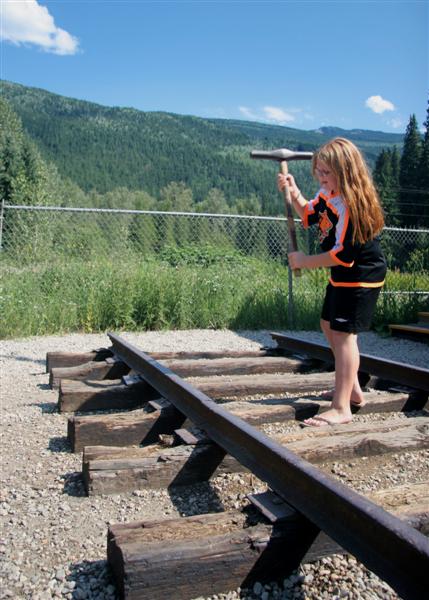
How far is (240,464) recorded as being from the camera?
2.66m

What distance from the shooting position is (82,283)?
7.98 meters

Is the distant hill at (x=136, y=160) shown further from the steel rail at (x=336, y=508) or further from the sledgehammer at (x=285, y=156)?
the steel rail at (x=336, y=508)

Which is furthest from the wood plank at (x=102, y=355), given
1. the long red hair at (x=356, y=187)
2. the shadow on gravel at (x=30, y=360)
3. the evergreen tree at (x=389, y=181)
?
the evergreen tree at (x=389, y=181)

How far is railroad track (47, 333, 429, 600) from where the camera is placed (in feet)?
5.56

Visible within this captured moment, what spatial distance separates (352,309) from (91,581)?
190cm

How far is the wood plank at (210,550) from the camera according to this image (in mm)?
1692

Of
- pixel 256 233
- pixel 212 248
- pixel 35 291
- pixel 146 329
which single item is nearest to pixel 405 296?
pixel 256 233

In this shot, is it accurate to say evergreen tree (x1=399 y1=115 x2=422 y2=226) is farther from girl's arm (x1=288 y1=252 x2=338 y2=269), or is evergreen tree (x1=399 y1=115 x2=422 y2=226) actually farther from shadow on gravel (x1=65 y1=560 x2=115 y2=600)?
shadow on gravel (x1=65 y1=560 x2=115 y2=600)

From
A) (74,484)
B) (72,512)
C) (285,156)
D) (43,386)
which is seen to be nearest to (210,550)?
(72,512)

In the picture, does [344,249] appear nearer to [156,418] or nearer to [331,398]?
[331,398]

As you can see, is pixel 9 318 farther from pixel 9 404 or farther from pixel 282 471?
pixel 282 471

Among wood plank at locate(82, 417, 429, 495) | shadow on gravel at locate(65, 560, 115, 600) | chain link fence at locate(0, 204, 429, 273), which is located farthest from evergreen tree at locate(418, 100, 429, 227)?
shadow on gravel at locate(65, 560, 115, 600)

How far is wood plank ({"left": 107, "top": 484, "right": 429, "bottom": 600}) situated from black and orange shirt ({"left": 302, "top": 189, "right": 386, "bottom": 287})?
137cm

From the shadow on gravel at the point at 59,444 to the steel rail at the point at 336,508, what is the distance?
30.0 inches
